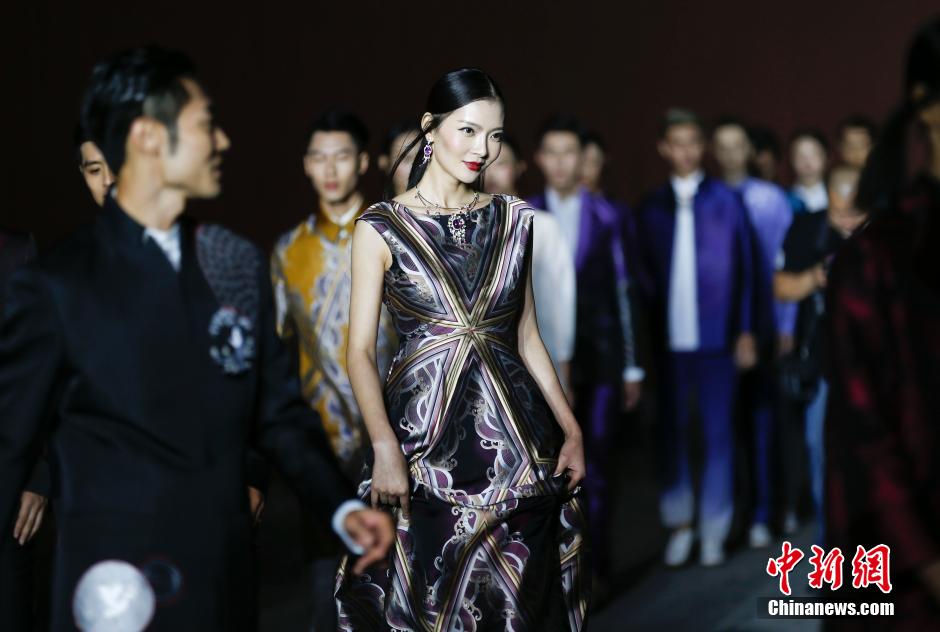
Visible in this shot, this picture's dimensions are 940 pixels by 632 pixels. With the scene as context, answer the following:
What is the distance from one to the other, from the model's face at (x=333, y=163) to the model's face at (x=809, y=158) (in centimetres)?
353

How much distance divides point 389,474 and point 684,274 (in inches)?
111

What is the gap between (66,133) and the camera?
6.28 m

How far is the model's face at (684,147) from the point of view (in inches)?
223

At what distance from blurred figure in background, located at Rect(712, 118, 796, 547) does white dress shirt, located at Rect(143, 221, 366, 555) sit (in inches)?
145

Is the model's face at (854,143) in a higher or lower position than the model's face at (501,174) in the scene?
higher

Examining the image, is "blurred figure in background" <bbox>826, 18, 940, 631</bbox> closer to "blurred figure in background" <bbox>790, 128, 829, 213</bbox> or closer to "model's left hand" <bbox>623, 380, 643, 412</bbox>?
"model's left hand" <bbox>623, 380, 643, 412</bbox>

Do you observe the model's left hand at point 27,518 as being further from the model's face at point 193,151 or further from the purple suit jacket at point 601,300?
the purple suit jacket at point 601,300

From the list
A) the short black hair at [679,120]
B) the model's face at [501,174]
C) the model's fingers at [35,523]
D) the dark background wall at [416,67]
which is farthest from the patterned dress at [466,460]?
the dark background wall at [416,67]

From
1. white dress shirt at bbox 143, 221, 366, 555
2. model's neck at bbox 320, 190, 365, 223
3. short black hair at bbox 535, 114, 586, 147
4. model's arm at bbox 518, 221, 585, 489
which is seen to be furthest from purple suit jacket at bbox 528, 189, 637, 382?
Answer: white dress shirt at bbox 143, 221, 366, 555

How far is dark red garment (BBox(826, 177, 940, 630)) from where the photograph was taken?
1860 millimetres

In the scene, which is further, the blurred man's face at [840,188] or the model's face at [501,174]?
the blurred man's face at [840,188]

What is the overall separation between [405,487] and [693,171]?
9.55ft

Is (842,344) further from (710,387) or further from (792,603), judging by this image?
(710,387)

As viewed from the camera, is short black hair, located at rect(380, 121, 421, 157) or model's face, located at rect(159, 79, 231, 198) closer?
model's face, located at rect(159, 79, 231, 198)
